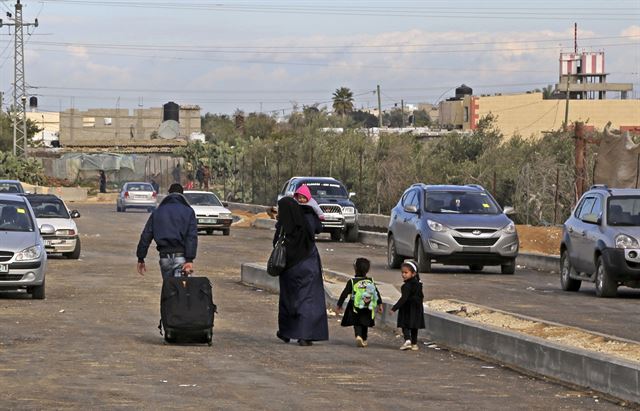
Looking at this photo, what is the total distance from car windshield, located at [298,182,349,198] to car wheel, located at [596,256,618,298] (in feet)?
66.7

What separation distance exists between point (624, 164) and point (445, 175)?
21.8 meters

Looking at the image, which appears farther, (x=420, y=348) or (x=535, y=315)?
(x=535, y=315)

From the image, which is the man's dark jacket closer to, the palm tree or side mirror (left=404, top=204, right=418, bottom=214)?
side mirror (left=404, top=204, right=418, bottom=214)

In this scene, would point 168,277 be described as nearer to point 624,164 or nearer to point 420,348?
point 420,348

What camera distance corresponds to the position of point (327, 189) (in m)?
44.3

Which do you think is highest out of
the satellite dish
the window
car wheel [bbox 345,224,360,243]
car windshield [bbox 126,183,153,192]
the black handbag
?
the satellite dish

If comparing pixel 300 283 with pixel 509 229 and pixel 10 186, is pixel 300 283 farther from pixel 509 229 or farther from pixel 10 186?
pixel 10 186

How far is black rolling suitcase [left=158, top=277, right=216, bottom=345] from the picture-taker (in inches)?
629

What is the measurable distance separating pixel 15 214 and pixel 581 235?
9409 millimetres

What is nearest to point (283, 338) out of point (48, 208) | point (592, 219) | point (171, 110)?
point (592, 219)

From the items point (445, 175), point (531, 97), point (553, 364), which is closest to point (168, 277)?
point (553, 364)

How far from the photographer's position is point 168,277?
1631 centimetres

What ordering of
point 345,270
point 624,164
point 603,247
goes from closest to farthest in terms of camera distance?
point 603,247 < point 345,270 < point 624,164

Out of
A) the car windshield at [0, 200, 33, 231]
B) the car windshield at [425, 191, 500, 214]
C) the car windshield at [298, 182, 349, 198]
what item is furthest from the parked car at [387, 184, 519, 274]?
the car windshield at [298, 182, 349, 198]
